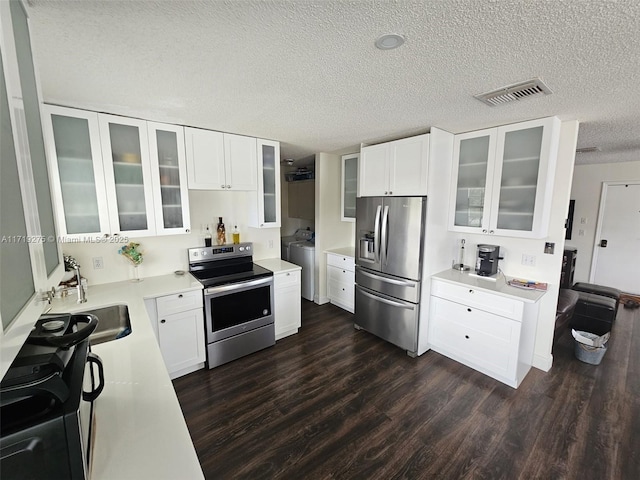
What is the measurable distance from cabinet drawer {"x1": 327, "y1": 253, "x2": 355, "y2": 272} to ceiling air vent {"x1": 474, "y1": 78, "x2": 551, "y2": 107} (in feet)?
8.02

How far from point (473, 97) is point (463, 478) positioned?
8.09 ft

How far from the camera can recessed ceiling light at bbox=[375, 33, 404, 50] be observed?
124cm

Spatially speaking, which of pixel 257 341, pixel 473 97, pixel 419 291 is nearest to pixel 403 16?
pixel 473 97

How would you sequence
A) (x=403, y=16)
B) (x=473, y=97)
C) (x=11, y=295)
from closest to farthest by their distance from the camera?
(x=11, y=295) → (x=403, y=16) → (x=473, y=97)

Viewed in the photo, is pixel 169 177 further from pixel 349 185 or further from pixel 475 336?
pixel 475 336

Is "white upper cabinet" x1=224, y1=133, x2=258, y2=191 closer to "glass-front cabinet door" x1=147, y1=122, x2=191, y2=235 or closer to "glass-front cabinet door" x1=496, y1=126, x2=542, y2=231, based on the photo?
"glass-front cabinet door" x1=147, y1=122, x2=191, y2=235

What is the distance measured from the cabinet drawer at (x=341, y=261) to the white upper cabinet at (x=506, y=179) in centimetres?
144

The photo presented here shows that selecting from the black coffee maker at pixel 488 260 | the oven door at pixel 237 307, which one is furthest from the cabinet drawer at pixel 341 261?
the black coffee maker at pixel 488 260

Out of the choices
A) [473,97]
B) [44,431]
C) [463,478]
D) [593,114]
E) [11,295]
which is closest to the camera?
[11,295]

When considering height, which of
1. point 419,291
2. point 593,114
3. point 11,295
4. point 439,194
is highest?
point 593,114

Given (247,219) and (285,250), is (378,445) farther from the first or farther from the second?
(285,250)

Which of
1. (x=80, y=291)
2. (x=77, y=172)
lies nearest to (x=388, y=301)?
(x=80, y=291)

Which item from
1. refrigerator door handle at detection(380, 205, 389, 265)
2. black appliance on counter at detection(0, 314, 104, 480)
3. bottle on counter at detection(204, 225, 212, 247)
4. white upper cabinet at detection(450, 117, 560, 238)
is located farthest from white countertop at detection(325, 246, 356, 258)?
black appliance on counter at detection(0, 314, 104, 480)

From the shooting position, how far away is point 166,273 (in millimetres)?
2943
